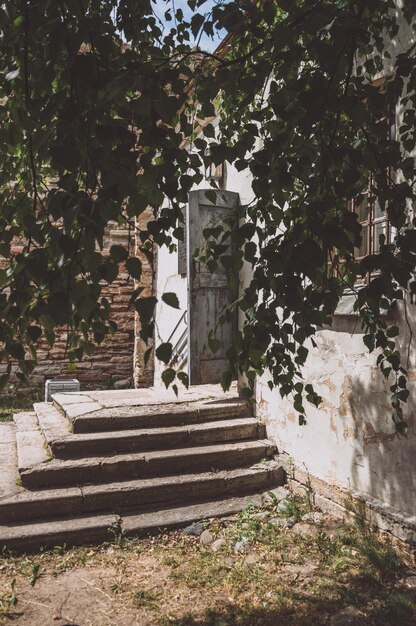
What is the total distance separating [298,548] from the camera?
3.37 m

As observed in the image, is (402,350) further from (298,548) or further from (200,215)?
(200,215)

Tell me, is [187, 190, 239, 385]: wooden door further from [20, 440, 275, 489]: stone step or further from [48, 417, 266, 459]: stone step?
[20, 440, 275, 489]: stone step

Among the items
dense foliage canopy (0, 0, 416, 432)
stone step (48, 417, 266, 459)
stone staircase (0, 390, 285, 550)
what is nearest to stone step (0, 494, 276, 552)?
stone staircase (0, 390, 285, 550)

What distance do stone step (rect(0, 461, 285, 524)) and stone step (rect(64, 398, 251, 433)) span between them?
0.58 m

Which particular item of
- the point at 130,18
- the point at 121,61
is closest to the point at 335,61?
the point at 121,61

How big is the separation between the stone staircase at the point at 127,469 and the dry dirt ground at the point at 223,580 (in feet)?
0.61

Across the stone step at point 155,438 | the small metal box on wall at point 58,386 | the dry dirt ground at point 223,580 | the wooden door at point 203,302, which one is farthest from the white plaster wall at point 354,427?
the small metal box on wall at point 58,386

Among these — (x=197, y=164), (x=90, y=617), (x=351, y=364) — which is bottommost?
(x=90, y=617)

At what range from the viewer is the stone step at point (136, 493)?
3.58 meters

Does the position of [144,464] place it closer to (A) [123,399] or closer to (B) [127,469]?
(B) [127,469]

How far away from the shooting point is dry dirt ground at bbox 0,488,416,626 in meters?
2.67

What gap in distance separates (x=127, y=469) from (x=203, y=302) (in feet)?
6.16

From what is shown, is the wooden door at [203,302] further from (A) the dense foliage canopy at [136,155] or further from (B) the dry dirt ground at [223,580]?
(A) the dense foliage canopy at [136,155]

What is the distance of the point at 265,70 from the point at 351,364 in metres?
2.33
